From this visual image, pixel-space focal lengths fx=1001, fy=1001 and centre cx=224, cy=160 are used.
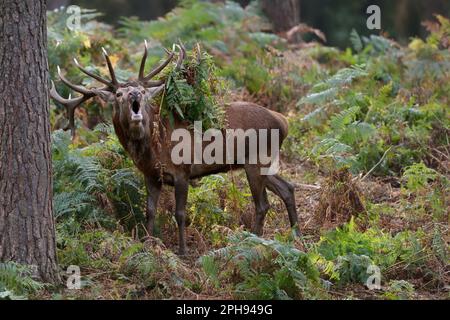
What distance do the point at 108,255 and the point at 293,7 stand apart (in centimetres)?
1142

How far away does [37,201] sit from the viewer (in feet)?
28.8

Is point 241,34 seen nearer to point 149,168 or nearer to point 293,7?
point 293,7

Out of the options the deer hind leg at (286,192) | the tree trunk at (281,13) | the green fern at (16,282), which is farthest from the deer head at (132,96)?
the tree trunk at (281,13)

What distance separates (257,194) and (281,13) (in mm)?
9280

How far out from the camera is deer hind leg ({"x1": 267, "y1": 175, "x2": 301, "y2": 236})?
11492mm

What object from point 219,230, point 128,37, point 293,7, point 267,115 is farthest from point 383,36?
point 219,230

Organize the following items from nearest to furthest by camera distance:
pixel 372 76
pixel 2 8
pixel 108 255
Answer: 1. pixel 2 8
2. pixel 108 255
3. pixel 372 76

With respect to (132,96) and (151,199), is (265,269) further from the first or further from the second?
(132,96)

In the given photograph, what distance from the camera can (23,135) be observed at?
8.74m

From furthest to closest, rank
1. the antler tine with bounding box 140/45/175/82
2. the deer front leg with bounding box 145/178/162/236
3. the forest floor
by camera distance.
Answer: the deer front leg with bounding box 145/178/162/236, the antler tine with bounding box 140/45/175/82, the forest floor

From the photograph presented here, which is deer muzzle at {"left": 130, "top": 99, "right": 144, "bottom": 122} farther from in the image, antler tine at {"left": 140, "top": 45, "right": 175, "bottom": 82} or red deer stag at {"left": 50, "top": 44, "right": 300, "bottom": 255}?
antler tine at {"left": 140, "top": 45, "right": 175, "bottom": 82}

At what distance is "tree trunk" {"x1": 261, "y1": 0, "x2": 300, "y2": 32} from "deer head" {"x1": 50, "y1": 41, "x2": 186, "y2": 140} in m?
9.39

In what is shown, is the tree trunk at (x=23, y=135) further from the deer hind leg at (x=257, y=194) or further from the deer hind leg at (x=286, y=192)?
the deer hind leg at (x=286, y=192)

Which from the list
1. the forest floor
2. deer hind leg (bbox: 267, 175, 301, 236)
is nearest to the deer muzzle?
the forest floor
